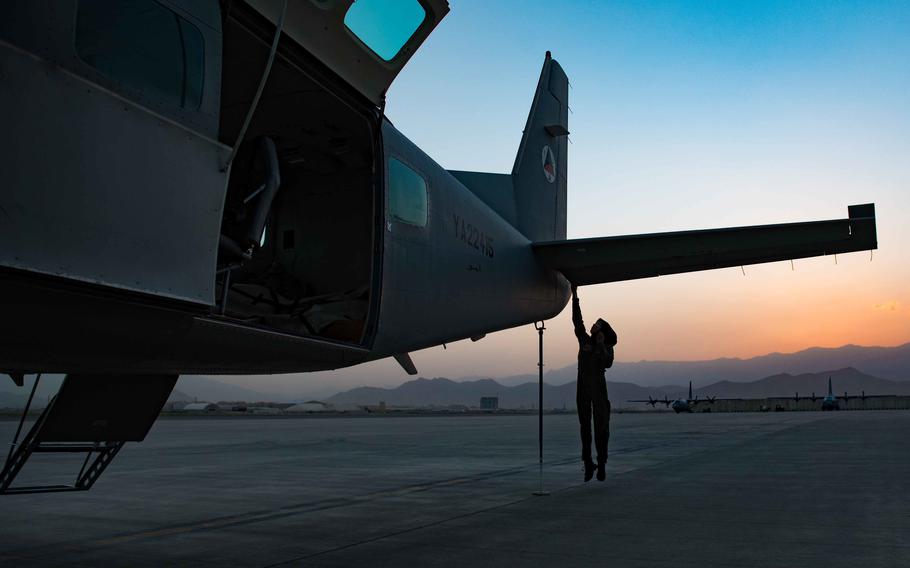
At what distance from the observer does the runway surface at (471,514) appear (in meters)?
5.66

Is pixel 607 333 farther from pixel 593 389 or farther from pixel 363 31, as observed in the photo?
pixel 363 31

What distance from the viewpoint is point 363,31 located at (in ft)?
17.3

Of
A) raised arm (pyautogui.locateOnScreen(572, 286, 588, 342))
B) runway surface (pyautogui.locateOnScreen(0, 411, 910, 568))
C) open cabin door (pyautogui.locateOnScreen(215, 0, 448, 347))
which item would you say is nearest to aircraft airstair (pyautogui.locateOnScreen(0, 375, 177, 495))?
runway surface (pyautogui.locateOnScreen(0, 411, 910, 568))

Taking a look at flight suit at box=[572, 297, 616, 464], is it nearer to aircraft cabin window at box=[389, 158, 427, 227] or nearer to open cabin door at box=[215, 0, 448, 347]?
aircraft cabin window at box=[389, 158, 427, 227]

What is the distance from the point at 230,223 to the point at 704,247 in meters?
5.47

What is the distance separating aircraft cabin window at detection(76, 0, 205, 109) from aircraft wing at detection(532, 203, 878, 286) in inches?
247

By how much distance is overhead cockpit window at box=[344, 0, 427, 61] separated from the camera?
5.14m

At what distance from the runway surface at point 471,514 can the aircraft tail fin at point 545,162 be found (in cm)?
432

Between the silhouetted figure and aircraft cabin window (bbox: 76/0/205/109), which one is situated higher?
aircraft cabin window (bbox: 76/0/205/109)

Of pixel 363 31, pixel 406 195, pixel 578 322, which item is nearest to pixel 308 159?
pixel 406 195

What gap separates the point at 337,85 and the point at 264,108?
1.15m

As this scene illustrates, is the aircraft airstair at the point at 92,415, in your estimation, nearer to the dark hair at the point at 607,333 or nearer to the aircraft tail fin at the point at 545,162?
the dark hair at the point at 607,333

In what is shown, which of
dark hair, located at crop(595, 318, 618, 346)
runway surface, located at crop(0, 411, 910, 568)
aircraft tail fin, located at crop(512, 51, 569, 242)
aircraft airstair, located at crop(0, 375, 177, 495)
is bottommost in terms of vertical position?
runway surface, located at crop(0, 411, 910, 568)

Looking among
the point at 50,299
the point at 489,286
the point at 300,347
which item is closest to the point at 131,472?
the point at 489,286
